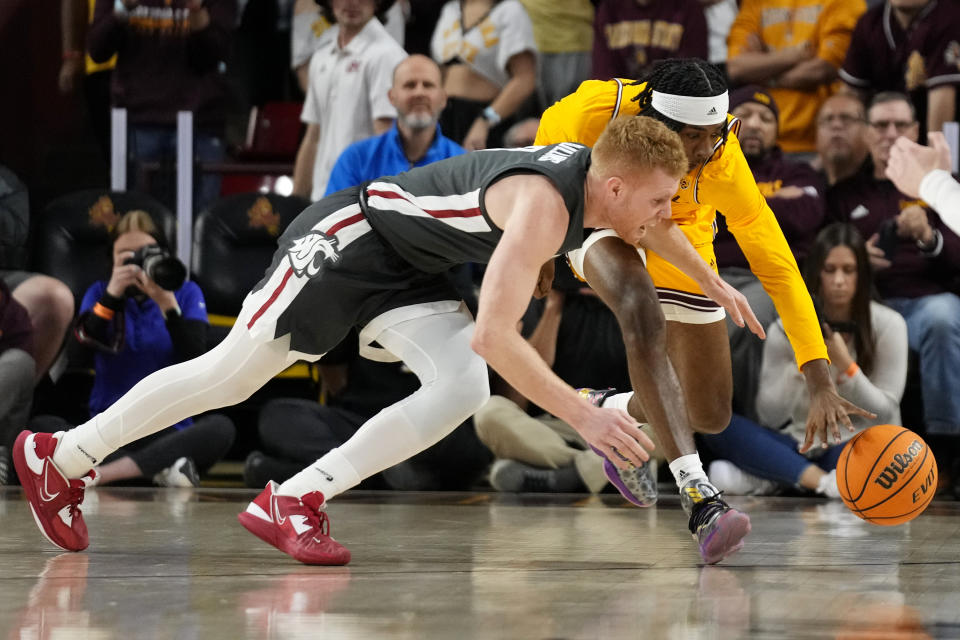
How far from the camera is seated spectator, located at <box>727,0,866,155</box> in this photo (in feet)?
23.3

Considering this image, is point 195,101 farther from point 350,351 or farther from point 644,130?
point 644,130

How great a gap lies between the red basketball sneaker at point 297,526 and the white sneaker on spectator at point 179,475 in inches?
101

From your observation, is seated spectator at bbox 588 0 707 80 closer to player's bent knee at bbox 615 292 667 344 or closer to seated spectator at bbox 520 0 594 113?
seated spectator at bbox 520 0 594 113

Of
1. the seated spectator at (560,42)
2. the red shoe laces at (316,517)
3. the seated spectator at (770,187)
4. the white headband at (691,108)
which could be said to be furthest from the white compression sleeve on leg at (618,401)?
the seated spectator at (560,42)

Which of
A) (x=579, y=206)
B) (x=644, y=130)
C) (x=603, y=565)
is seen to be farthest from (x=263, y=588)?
(x=644, y=130)

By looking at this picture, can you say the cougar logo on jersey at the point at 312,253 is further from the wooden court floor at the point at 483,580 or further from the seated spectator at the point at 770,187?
the seated spectator at the point at 770,187

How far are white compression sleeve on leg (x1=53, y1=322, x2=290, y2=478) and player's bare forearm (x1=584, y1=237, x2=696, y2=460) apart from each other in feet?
2.94

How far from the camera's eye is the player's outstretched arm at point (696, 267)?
370 centimetres

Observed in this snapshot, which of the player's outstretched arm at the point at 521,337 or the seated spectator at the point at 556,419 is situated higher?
the player's outstretched arm at the point at 521,337

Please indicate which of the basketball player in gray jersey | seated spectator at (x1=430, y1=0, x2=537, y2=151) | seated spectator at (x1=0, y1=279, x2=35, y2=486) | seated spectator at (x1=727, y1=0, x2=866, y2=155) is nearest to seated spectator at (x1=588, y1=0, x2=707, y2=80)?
seated spectator at (x1=727, y1=0, x2=866, y2=155)

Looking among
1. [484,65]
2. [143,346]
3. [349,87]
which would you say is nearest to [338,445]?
[143,346]

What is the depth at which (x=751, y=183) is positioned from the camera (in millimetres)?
4012

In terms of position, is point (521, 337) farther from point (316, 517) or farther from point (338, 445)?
point (338, 445)

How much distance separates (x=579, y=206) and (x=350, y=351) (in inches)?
131
